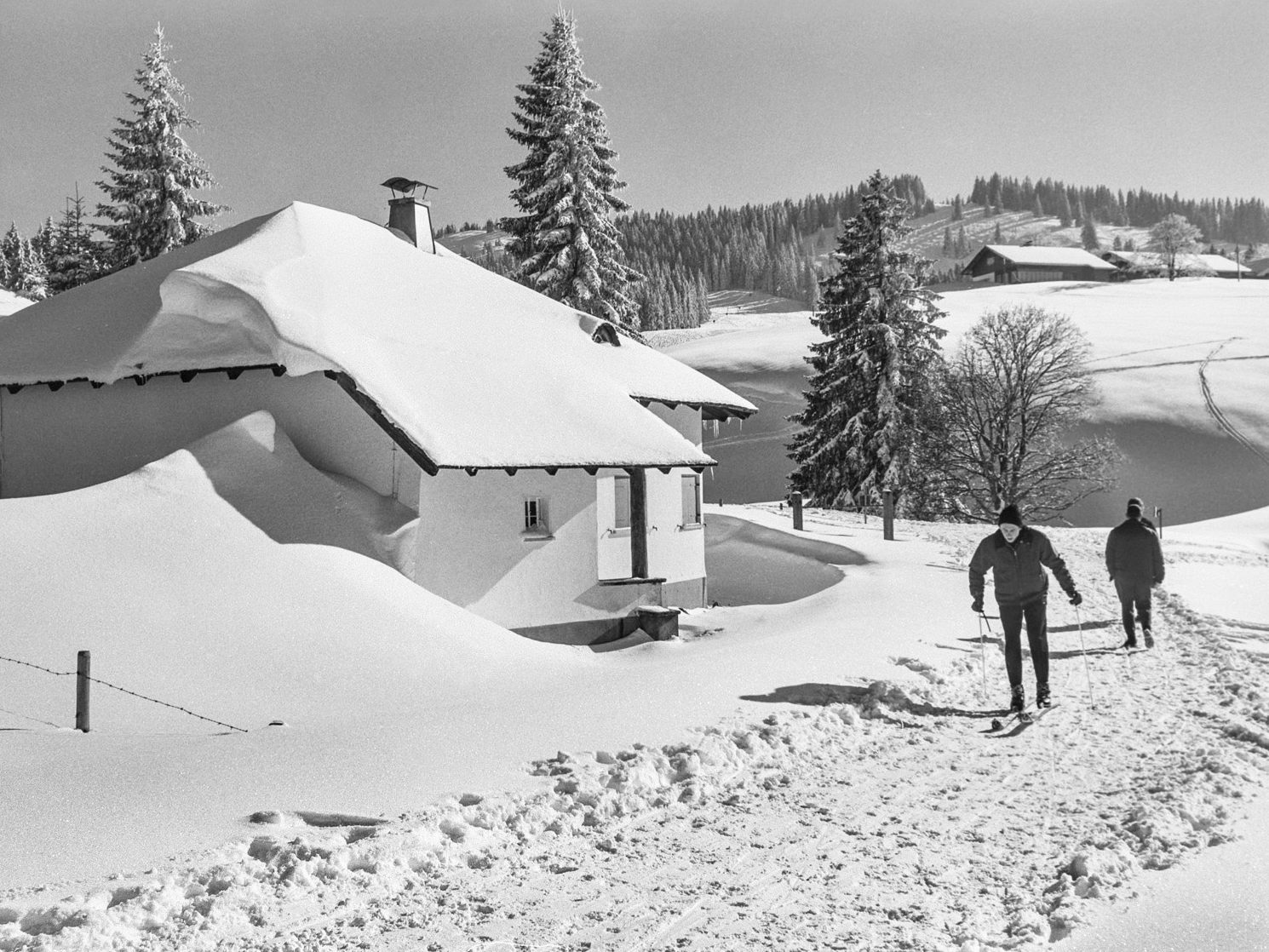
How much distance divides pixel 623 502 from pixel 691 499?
2.65 meters

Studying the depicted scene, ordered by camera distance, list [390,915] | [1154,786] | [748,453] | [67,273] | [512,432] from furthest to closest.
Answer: [748,453]
[67,273]
[512,432]
[1154,786]
[390,915]

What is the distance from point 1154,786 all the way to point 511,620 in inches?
376

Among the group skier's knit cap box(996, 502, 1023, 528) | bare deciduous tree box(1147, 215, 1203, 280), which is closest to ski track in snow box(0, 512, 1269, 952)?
skier's knit cap box(996, 502, 1023, 528)

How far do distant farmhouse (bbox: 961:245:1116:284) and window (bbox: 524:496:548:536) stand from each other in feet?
399

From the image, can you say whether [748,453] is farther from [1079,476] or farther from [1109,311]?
[1109,311]

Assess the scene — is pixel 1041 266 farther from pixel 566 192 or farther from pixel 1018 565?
pixel 1018 565

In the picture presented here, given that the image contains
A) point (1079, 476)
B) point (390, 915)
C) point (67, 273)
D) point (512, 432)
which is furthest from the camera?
point (67, 273)

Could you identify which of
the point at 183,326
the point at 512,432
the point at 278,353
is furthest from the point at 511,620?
the point at 183,326

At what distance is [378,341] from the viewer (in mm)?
14984

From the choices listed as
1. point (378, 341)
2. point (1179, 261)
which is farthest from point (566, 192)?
point (1179, 261)

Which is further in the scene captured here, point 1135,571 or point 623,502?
point 623,502

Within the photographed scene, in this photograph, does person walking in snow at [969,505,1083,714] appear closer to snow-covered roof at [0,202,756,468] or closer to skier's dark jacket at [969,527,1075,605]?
skier's dark jacket at [969,527,1075,605]

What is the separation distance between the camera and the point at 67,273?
39031 millimetres

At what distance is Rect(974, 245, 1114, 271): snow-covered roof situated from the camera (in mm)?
126250
